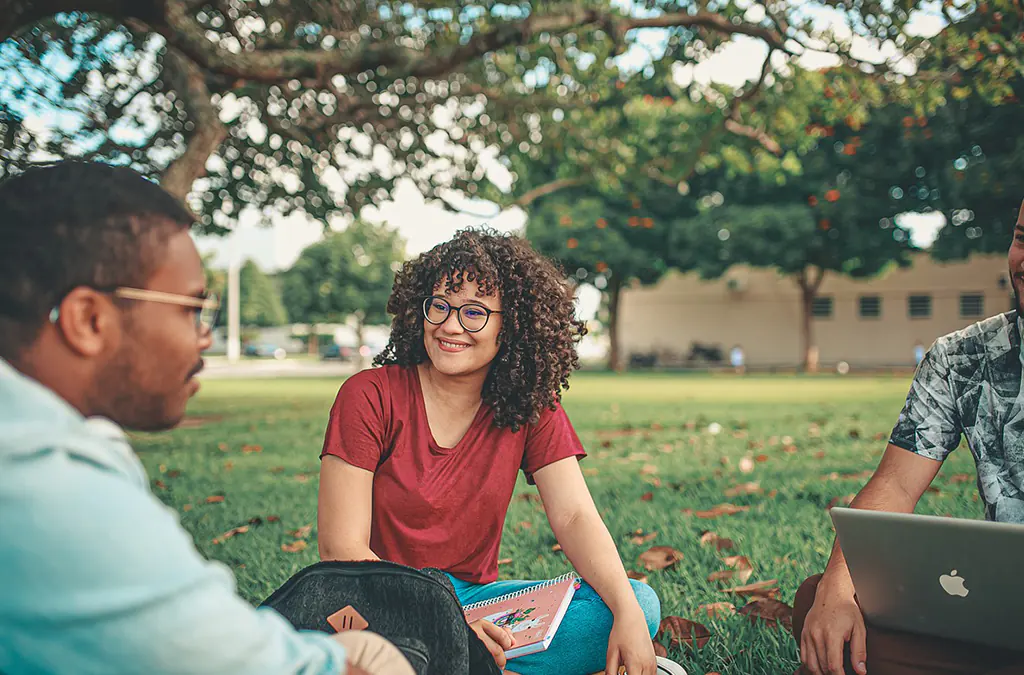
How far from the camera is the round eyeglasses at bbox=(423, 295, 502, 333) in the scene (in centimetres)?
252

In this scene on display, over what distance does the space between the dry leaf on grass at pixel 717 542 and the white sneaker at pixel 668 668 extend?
6.27ft

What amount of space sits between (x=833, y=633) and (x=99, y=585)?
1908mm

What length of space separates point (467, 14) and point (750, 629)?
328 inches

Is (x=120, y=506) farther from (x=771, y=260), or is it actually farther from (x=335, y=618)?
(x=771, y=260)

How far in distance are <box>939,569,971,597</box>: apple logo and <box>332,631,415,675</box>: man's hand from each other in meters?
1.29

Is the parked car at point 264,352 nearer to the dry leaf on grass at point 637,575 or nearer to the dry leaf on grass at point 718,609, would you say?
the dry leaf on grass at point 637,575

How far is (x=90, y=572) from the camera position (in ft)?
3.25

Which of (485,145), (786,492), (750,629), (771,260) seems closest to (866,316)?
(771,260)

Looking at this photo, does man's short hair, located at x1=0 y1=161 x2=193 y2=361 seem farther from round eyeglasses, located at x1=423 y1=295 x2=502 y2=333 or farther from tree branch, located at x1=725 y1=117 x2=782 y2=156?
tree branch, located at x1=725 y1=117 x2=782 y2=156

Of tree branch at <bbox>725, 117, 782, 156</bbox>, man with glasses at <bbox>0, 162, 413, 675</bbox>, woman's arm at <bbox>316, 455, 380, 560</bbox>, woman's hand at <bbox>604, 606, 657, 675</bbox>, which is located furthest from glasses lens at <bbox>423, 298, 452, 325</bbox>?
tree branch at <bbox>725, 117, 782, 156</bbox>

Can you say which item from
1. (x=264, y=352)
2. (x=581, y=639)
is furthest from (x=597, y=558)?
(x=264, y=352)

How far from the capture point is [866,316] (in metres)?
36.2

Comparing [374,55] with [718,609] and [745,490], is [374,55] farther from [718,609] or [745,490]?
[718,609]

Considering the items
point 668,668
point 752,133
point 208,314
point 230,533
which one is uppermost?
point 752,133
